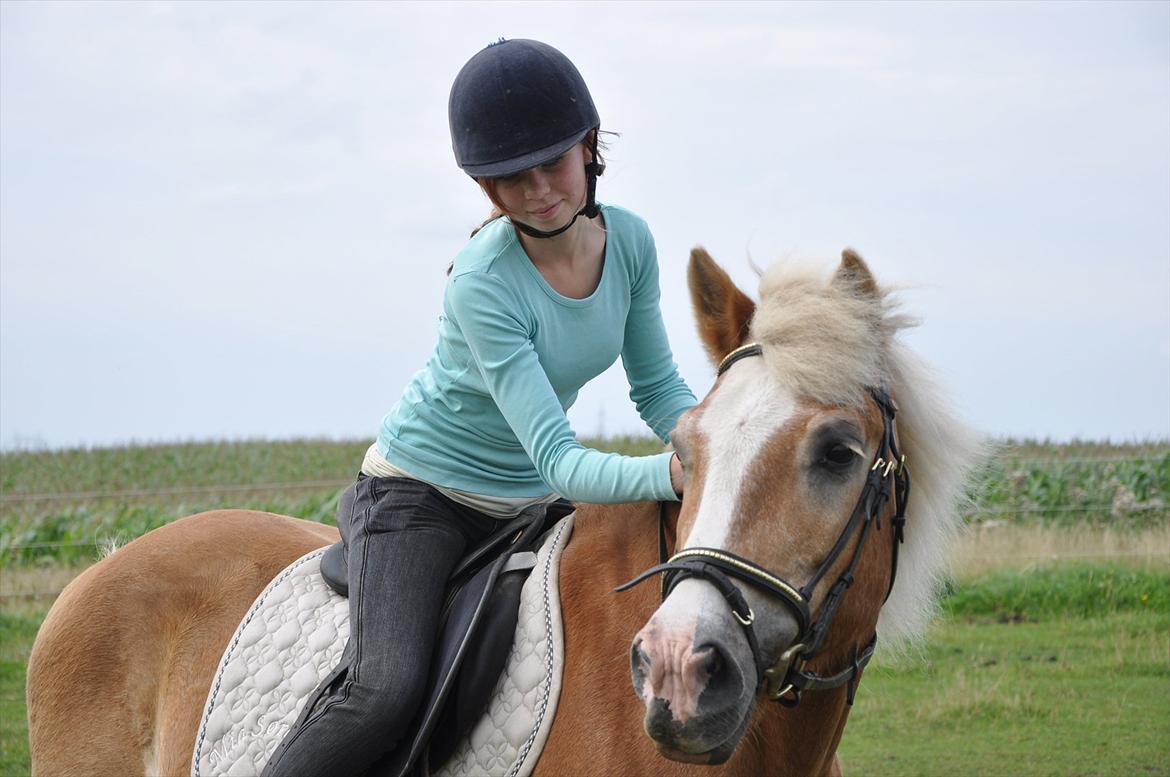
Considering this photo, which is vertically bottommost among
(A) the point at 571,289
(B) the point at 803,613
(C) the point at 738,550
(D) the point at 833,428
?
(B) the point at 803,613

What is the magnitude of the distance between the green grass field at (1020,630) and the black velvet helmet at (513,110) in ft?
4.99

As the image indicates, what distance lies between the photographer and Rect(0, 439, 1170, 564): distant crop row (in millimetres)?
13969

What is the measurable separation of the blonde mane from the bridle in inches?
3.5

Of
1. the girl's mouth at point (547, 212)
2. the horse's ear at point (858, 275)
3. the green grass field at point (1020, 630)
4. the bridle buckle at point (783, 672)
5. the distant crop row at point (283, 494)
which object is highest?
the girl's mouth at point (547, 212)

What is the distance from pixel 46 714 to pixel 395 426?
5.04 ft

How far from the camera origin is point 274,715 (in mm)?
3191

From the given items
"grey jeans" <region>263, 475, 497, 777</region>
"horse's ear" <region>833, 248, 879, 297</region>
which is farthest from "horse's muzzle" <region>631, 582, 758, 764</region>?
"horse's ear" <region>833, 248, 879, 297</region>

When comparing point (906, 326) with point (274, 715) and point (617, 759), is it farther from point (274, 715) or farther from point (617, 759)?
point (274, 715)

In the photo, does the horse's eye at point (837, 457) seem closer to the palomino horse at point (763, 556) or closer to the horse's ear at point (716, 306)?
the palomino horse at point (763, 556)

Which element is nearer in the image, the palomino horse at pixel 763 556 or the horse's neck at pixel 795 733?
the palomino horse at pixel 763 556

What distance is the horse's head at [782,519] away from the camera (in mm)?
2277

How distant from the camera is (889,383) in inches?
110

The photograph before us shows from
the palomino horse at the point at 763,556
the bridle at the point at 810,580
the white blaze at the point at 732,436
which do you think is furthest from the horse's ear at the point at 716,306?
the white blaze at the point at 732,436

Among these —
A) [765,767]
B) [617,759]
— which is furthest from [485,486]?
[765,767]
